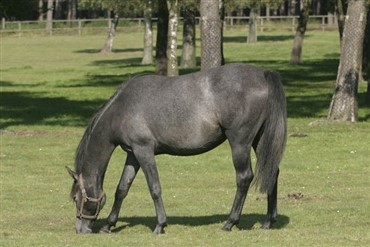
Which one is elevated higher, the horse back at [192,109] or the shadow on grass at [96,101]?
the horse back at [192,109]

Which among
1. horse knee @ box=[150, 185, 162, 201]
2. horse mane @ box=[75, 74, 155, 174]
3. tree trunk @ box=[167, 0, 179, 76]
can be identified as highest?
horse mane @ box=[75, 74, 155, 174]

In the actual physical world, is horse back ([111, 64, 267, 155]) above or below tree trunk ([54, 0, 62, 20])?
above

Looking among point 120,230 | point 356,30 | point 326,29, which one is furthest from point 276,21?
point 120,230

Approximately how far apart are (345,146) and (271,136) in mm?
11647

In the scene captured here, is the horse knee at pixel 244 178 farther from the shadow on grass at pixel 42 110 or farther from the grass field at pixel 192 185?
the shadow on grass at pixel 42 110

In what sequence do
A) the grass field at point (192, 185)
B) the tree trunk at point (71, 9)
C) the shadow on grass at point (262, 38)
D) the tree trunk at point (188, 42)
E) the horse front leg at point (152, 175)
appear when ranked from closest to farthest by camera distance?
1. the grass field at point (192, 185)
2. the horse front leg at point (152, 175)
3. the tree trunk at point (188, 42)
4. the shadow on grass at point (262, 38)
5. the tree trunk at point (71, 9)

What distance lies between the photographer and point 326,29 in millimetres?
100875

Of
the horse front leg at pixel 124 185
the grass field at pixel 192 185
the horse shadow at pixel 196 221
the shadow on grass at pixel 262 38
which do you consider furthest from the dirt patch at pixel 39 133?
the shadow on grass at pixel 262 38

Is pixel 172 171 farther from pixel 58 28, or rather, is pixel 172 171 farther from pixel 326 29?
pixel 58 28

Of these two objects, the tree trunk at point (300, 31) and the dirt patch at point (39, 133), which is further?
the tree trunk at point (300, 31)

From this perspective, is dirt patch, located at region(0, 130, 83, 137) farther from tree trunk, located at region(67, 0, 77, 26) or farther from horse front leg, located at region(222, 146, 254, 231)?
tree trunk, located at region(67, 0, 77, 26)

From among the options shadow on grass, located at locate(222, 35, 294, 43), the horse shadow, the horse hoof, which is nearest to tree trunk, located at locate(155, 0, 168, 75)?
the horse shadow

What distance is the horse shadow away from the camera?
14845 millimetres

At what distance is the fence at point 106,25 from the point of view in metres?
103
